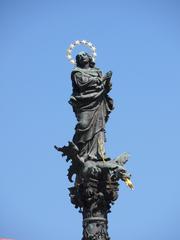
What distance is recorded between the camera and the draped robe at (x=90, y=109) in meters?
15.5

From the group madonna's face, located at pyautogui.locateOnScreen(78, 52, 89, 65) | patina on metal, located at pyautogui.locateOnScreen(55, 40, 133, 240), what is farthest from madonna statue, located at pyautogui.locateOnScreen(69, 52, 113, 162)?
madonna's face, located at pyautogui.locateOnScreen(78, 52, 89, 65)

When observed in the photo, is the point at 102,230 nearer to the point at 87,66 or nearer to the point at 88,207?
the point at 88,207

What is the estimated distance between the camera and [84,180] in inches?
580

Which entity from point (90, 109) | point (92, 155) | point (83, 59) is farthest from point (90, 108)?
point (83, 59)

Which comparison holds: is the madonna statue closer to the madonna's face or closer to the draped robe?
the draped robe

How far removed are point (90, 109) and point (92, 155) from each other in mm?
1445

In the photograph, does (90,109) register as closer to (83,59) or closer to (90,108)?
(90,108)

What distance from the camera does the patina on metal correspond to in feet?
47.9

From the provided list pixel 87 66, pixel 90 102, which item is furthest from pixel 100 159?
pixel 87 66

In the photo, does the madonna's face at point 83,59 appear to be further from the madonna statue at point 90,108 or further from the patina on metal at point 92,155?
the madonna statue at point 90,108

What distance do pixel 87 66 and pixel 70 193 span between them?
3961 millimetres

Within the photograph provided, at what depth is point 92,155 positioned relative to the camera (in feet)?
50.1

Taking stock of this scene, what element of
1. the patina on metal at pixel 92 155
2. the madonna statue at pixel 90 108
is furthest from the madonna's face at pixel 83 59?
the madonna statue at pixel 90 108

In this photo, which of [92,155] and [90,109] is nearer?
[92,155]
